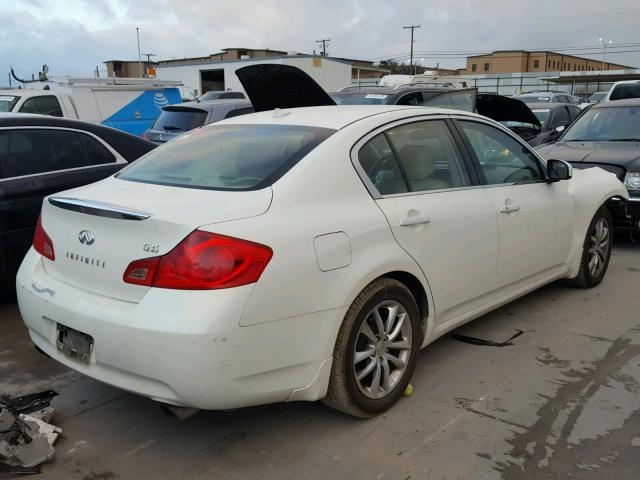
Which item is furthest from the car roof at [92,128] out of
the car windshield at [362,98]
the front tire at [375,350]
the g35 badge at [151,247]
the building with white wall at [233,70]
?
the building with white wall at [233,70]

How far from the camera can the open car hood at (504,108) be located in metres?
8.61

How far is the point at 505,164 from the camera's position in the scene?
438 centimetres

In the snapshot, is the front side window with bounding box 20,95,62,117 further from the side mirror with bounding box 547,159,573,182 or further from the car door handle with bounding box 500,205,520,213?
the car door handle with bounding box 500,205,520,213

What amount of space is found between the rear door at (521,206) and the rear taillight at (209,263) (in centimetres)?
196

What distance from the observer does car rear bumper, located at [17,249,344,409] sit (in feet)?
8.27

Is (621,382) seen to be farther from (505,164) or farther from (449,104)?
(449,104)

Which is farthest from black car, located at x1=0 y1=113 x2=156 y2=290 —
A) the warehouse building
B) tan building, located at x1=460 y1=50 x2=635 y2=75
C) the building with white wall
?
tan building, located at x1=460 y1=50 x2=635 y2=75

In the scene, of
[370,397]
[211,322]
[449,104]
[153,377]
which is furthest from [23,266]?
[449,104]

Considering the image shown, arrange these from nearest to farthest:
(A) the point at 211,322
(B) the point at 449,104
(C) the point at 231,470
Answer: (A) the point at 211,322, (C) the point at 231,470, (B) the point at 449,104

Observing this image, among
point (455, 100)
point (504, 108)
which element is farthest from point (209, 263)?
point (504, 108)

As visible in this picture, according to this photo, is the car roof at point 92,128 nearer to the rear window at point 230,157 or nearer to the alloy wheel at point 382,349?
the rear window at point 230,157

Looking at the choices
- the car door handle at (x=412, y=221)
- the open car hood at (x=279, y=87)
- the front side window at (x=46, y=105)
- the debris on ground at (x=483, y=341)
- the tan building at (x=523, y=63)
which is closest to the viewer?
the car door handle at (x=412, y=221)

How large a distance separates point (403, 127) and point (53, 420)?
2.53 meters

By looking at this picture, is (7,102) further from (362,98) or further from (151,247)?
(151,247)
